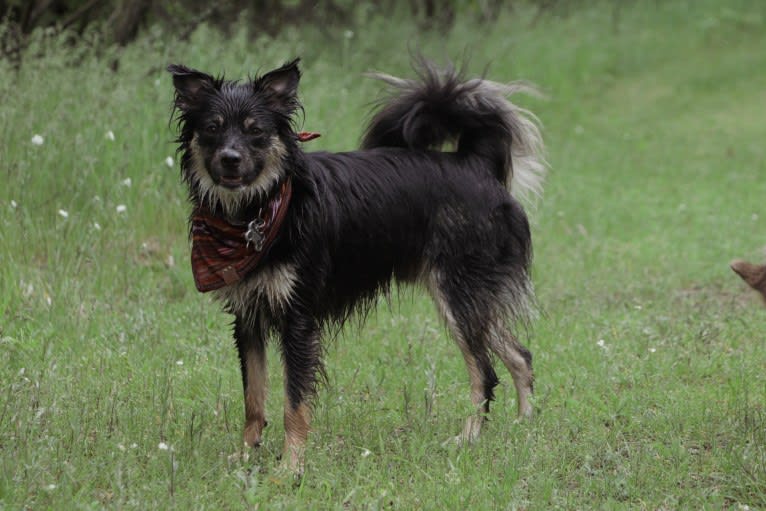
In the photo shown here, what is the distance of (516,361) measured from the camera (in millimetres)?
5961

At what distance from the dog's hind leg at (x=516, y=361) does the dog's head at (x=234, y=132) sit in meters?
1.66

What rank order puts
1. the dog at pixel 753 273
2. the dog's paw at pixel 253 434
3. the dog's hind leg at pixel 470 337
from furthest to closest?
the dog's hind leg at pixel 470 337 → the dog's paw at pixel 253 434 → the dog at pixel 753 273

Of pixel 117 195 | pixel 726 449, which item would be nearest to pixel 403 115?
pixel 726 449

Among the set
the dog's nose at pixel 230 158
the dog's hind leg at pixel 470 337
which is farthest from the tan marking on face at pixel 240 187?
the dog's hind leg at pixel 470 337

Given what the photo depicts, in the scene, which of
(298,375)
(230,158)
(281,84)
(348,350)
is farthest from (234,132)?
(348,350)

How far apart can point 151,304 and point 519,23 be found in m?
14.0

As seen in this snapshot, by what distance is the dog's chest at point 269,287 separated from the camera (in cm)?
509

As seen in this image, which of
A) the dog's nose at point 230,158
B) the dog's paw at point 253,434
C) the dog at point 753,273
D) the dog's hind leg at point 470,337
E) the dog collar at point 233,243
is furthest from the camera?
the dog's hind leg at point 470,337

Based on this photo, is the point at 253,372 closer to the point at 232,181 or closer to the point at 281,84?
the point at 232,181

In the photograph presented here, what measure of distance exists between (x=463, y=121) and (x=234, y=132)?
1.56 meters

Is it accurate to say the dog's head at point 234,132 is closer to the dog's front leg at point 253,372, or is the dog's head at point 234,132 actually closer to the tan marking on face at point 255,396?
the dog's front leg at point 253,372

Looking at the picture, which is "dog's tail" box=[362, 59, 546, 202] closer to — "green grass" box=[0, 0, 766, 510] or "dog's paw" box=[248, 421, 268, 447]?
"green grass" box=[0, 0, 766, 510]

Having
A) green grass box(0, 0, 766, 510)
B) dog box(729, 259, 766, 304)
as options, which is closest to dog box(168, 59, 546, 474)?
green grass box(0, 0, 766, 510)

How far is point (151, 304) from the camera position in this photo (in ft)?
24.6
